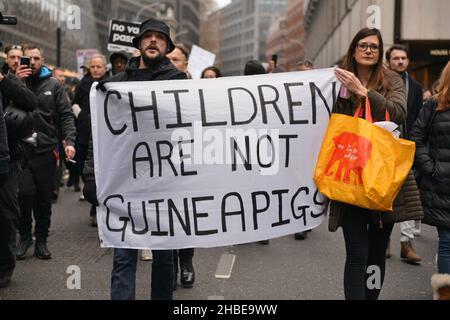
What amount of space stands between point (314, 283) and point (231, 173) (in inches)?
70.4

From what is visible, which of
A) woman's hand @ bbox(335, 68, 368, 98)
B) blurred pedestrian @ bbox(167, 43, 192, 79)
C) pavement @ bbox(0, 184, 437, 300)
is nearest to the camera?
woman's hand @ bbox(335, 68, 368, 98)

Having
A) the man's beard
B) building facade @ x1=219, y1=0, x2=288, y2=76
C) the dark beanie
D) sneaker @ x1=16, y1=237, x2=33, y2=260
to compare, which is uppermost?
building facade @ x1=219, y1=0, x2=288, y2=76

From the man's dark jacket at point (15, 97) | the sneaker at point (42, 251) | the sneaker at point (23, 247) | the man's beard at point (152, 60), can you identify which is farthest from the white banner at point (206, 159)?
the sneaker at point (23, 247)

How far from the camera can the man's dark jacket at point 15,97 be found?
4.85 m

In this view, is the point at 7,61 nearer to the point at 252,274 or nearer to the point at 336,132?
the point at 252,274

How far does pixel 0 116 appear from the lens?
418 cm

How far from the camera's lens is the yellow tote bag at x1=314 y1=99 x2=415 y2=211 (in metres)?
3.69

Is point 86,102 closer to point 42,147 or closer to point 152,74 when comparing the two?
point 42,147

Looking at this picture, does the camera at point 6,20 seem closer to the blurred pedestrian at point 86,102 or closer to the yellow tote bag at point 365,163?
the yellow tote bag at point 365,163

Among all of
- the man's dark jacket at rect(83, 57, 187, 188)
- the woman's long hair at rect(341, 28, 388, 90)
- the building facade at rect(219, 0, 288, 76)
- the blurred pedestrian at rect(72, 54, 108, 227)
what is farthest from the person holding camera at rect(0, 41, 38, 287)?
the building facade at rect(219, 0, 288, 76)

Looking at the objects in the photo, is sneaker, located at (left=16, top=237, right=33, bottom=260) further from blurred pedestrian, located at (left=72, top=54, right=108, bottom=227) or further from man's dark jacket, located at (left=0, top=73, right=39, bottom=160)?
blurred pedestrian, located at (left=72, top=54, right=108, bottom=227)

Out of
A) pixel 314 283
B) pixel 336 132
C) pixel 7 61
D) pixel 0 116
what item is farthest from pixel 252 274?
pixel 7 61

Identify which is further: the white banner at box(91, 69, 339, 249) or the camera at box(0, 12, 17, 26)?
the camera at box(0, 12, 17, 26)

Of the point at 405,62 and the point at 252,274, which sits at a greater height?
the point at 405,62
